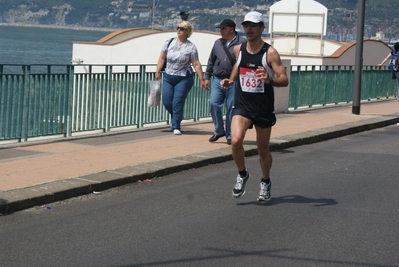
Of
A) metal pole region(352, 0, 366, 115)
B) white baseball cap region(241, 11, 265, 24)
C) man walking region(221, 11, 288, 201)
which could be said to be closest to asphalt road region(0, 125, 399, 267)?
man walking region(221, 11, 288, 201)

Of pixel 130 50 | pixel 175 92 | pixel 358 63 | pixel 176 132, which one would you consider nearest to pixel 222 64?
pixel 175 92

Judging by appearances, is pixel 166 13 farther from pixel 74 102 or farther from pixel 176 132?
pixel 74 102

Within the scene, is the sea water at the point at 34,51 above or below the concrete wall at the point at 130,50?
below

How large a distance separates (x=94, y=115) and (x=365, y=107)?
11.2m

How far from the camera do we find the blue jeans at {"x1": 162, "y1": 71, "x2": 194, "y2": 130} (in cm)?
1511

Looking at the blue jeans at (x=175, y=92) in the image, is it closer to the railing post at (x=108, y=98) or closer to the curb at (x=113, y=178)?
the railing post at (x=108, y=98)

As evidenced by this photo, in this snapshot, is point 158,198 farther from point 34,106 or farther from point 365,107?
point 365,107

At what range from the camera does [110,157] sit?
12.2 meters

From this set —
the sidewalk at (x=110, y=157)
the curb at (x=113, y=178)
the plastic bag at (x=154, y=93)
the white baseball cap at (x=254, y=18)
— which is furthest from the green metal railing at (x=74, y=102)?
the white baseball cap at (x=254, y=18)

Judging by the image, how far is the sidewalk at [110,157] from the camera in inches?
382

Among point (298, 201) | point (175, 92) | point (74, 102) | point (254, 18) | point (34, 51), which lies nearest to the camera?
point (254, 18)

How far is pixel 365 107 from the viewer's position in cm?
2475

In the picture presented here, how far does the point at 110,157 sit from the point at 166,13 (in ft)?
480

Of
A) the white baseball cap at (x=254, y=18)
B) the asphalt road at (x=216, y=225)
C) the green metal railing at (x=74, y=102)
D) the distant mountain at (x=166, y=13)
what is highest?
the distant mountain at (x=166, y=13)
